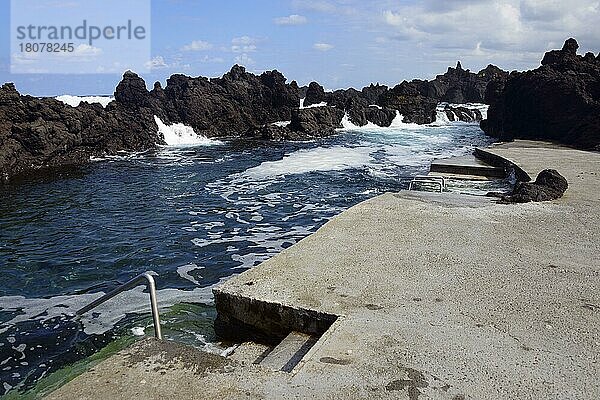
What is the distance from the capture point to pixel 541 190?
23.9 feet

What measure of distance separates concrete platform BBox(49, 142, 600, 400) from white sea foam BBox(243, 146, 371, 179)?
446 inches

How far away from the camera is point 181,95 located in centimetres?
3566

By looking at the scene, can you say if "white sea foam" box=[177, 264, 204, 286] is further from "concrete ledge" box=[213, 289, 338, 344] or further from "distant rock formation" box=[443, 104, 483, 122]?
"distant rock formation" box=[443, 104, 483, 122]

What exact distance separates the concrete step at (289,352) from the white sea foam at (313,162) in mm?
12693

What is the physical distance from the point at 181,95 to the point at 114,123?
12.3 metres

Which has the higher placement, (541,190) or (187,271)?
(541,190)

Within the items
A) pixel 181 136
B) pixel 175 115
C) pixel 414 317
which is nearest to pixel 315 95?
pixel 175 115

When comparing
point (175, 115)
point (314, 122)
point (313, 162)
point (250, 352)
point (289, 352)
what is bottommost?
point (250, 352)

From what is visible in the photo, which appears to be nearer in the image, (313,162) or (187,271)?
(187,271)

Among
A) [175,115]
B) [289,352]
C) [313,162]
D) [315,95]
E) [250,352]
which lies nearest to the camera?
[289,352]

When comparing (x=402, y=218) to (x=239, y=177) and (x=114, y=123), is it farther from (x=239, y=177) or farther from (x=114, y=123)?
(x=114, y=123)

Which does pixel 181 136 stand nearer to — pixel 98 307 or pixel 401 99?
pixel 401 99

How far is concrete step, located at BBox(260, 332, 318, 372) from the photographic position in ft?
10.6

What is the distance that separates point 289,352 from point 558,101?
20.8 meters
